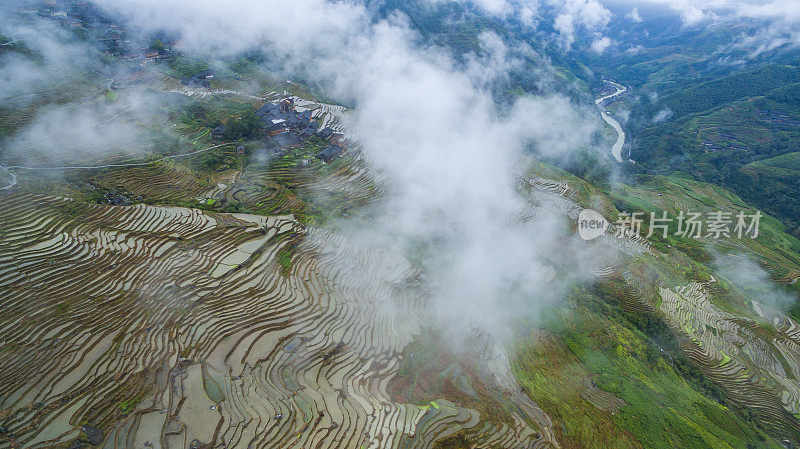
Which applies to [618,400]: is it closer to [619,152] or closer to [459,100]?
[459,100]

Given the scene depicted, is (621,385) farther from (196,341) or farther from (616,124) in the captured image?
(616,124)

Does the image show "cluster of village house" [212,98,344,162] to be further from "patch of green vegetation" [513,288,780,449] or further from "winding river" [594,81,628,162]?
"winding river" [594,81,628,162]

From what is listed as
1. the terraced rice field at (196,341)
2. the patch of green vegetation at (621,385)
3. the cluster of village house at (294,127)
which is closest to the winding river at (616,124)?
the patch of green vegetation at (621,385)

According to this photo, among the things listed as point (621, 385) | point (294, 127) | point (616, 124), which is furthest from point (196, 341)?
point (616, 124)

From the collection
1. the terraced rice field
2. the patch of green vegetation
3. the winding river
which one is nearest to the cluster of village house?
the terraced rice field

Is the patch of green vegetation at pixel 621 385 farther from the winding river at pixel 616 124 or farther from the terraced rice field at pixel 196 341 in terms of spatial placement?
the winding river at pixel 616 124

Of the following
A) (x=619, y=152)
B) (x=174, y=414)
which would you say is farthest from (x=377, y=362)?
(x=619, y=152)
